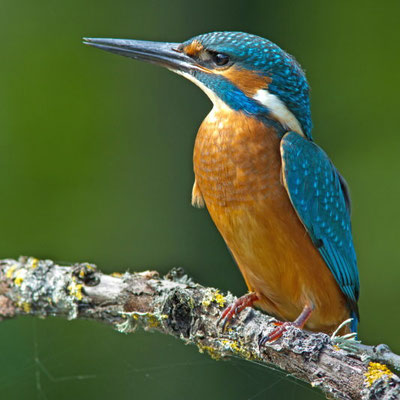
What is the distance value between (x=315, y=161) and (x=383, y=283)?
160 cm

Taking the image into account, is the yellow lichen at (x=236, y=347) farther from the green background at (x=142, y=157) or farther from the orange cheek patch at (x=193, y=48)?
the green background at (x=142, y=157)

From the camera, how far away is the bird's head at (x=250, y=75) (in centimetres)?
273

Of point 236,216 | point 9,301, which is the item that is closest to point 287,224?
point 236,216

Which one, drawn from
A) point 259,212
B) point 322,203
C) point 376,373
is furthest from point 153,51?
point 376,373

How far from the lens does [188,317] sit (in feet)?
8.42

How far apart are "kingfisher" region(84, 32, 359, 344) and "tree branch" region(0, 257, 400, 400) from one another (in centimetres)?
15

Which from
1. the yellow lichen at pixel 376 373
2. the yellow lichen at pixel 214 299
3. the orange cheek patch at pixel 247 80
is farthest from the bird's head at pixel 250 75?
the yellow lichen at pixel 376 373

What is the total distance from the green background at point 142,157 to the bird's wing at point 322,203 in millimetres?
1207

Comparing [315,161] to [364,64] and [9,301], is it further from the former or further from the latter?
[364,64]

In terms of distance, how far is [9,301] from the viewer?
2.90 meters

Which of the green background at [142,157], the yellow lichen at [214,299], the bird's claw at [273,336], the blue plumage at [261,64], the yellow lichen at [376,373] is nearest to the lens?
the yellow lichen at [376,373]

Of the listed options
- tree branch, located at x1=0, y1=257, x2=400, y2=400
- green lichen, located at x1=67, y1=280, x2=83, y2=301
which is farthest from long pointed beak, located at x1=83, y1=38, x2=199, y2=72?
green lichen, located at x1=67, y1=280, x2=83, y2=301

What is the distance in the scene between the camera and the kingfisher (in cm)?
266

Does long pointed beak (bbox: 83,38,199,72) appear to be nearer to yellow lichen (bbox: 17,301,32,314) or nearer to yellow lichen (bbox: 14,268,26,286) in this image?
yellow lichen (bbox: 14,268,26,286)
